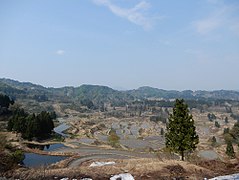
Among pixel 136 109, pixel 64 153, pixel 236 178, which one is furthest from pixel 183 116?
pixel 136 109

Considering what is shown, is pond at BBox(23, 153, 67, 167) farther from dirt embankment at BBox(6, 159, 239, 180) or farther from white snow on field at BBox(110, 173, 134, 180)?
white snow on field at BBox(110, 173, 134, 180)

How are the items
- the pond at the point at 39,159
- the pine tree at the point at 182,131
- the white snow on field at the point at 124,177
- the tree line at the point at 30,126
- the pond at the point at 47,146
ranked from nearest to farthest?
the white snow on field at the point at 124,177, the pine tree at the point at 182,131, the pond at the point at 39,159, the pond at the point at 47,146, the tree line at the point at 30,126

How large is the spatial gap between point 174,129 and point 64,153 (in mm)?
21439

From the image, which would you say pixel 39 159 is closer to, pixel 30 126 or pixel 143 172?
pixel 30 126

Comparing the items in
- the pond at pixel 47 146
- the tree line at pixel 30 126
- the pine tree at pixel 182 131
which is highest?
the pine tree at pixel 182 131

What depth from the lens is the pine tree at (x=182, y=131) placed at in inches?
950

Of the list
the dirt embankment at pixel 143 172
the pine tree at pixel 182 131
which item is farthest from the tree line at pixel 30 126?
the dirt embankment at pixel 143 172

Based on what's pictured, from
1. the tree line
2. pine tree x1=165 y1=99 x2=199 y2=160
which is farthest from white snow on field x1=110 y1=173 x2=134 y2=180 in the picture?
the tree line

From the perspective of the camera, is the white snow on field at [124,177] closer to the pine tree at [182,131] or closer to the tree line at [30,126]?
the pine tree at [182,131]

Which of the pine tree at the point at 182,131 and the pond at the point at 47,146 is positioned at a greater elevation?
the pine tree at the point at 182,131

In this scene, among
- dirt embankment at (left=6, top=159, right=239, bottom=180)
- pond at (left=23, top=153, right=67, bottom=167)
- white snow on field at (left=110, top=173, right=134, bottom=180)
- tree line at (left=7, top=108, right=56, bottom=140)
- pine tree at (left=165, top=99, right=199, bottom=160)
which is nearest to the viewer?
white snow on field at (left=110, top=173, right=134, bottom=180)

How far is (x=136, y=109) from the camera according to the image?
616ft

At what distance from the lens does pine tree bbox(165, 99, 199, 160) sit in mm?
24141

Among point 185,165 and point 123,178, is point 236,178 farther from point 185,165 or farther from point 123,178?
point 123,178
